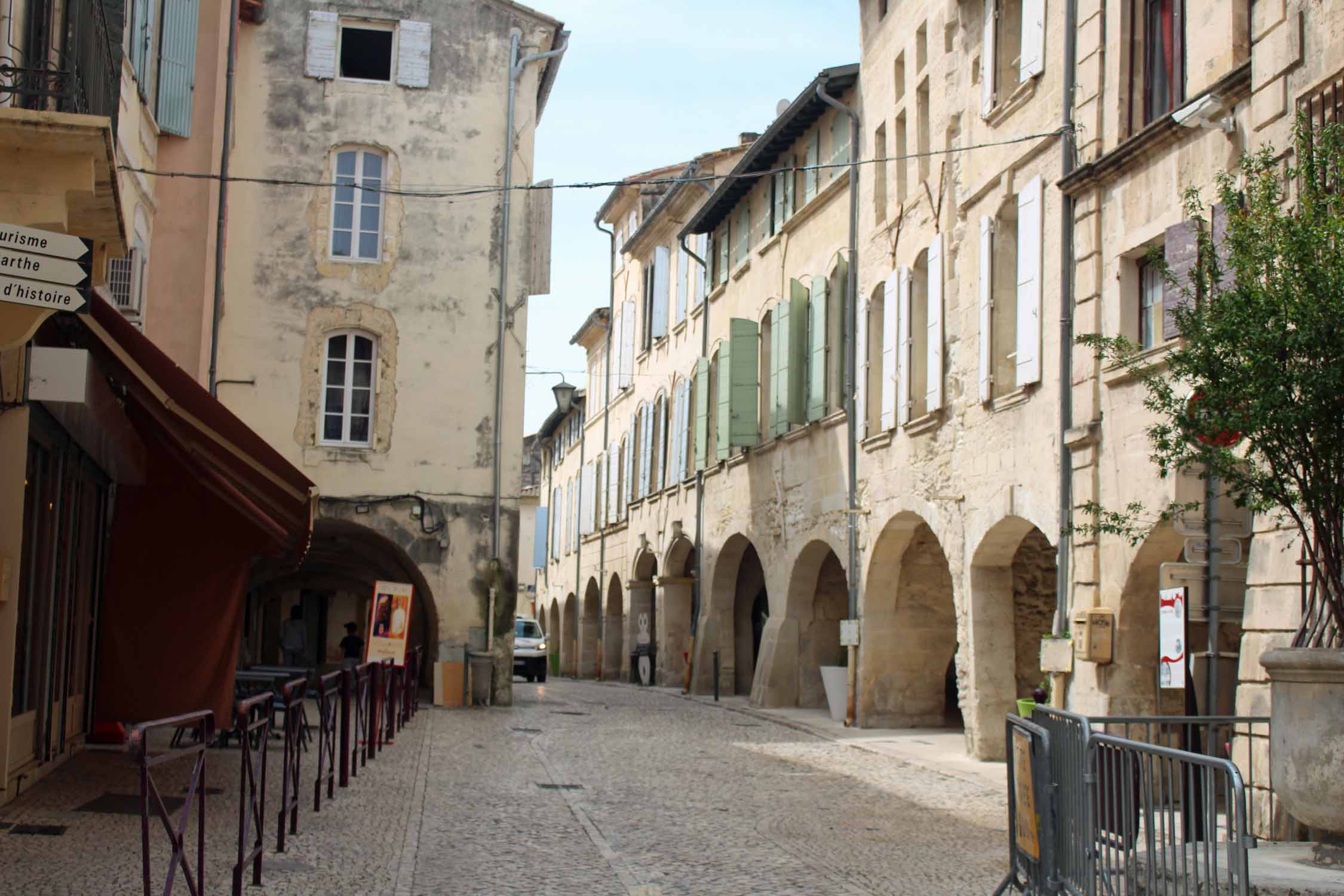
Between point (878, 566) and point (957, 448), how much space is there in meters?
3.05

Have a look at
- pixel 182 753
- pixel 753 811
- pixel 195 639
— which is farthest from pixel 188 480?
pixel 182 753

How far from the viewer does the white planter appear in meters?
20.4

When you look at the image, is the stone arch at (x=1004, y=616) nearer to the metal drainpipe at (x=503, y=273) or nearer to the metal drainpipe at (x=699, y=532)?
the metal drainpipe at (x=503, y=273)

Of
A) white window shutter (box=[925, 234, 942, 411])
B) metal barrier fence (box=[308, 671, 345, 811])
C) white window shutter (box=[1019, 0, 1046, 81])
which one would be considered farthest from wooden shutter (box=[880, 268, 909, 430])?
metal barrier fence (box=[308, 671, 345, 811])

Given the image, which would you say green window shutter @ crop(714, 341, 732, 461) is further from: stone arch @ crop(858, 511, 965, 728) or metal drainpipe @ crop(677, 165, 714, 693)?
stone arch @ crop(858, 511, 965, 728)

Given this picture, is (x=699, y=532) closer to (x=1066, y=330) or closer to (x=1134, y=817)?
(x=1066, y=330)

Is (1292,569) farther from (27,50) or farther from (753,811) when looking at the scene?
(27,50)

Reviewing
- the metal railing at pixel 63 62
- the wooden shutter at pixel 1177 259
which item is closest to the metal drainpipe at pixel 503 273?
the wooden shutter at pixel 1177 259

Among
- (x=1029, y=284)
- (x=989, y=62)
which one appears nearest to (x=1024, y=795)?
(x=1029, y=284)

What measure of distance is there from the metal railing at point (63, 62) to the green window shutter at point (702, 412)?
18488mm

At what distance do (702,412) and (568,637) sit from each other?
16696 mm

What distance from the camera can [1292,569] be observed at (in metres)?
9.50

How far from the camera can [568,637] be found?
42.8 metres

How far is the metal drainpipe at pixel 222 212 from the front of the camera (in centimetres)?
1964
